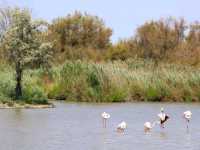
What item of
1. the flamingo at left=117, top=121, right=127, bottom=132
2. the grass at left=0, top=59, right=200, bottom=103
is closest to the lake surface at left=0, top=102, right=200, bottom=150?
the flamingo at left=117, top=121, right=127, bottom=132

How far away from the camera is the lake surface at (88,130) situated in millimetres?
22344

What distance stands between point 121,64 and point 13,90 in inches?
481

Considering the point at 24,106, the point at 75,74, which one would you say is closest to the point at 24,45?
the point at 24,106

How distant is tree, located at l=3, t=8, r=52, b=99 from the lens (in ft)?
126

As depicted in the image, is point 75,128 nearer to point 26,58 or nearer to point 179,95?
point 26,58

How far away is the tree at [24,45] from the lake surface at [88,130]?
2903 mm

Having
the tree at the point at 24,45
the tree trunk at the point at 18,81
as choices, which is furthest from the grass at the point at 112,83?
the tree at the point at 24,45

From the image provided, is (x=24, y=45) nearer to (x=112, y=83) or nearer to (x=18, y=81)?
(x=18, y=81)

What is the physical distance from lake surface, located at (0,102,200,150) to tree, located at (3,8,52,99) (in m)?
2.90

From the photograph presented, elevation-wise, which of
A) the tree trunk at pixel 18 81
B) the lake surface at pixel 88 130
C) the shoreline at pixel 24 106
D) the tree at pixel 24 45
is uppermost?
the tree at pixel 24 45

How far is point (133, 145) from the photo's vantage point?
22.4m

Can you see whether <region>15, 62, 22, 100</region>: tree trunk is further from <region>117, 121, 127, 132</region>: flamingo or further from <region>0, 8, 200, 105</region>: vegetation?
<region>117, 121, 127, 132</region>: flamingo

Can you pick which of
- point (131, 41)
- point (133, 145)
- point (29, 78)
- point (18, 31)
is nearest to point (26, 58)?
point (18, 31)

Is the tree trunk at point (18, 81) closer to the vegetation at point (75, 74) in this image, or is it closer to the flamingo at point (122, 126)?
the vegetation at point (75, 74)
